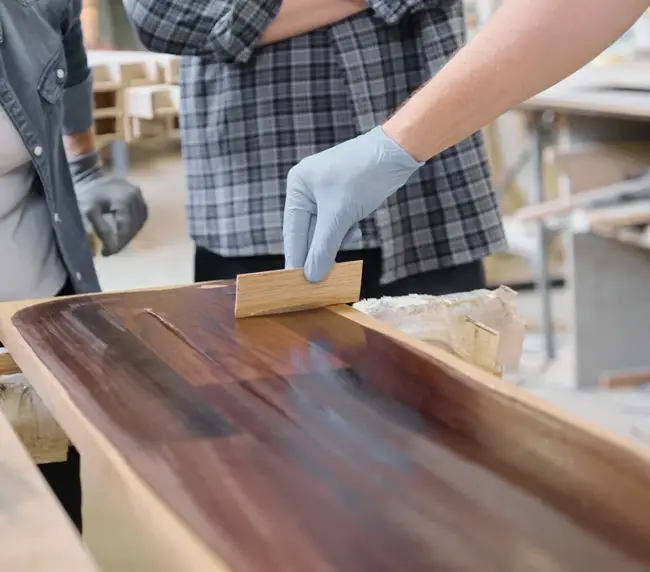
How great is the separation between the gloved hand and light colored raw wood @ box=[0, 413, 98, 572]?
80 cm

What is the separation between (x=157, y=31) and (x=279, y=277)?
0.43 meters

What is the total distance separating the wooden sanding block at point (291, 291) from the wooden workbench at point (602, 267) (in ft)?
5.54

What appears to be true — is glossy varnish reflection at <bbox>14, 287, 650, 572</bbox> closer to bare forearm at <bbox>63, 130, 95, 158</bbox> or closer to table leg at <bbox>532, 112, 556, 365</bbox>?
bare forearm at <bbox>63, 130, 95, 158</bbox>

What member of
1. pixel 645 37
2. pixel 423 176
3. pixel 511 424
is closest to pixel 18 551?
pixel 511 424

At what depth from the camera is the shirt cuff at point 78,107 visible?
4.50 ft

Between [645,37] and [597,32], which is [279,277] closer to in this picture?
[597,32]

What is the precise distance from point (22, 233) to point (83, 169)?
291mm

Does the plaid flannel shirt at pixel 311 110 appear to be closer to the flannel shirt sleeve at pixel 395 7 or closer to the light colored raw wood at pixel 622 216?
the flannel shirt sleeve at pixel 395 7

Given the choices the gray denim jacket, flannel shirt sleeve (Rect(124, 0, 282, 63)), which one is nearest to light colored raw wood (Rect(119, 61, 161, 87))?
the gray denim jacket

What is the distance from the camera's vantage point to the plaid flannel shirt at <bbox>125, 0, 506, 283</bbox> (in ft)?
3.78

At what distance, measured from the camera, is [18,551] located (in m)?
0.50

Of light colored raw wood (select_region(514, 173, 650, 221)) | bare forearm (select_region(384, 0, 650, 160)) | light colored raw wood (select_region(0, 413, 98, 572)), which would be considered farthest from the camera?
light colored raw wood (select_region(514, 173, 650, 221))

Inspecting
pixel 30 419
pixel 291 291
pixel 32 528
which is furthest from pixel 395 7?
pixel 32 528

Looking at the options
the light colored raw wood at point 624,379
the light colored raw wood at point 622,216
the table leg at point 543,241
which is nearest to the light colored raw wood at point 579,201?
the light colored raw wood at point 622,216
